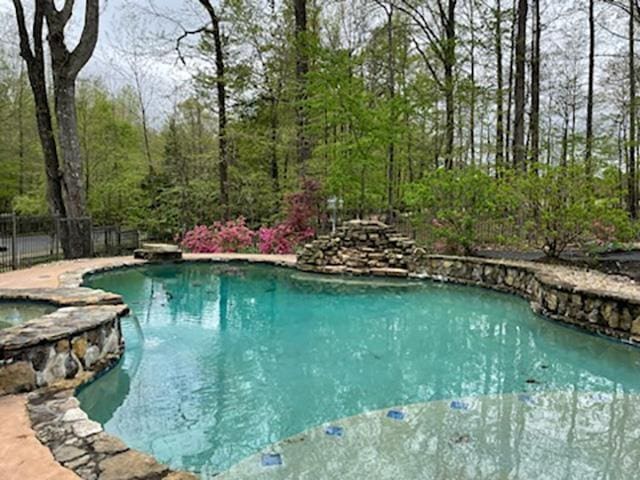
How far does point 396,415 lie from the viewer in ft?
11.7

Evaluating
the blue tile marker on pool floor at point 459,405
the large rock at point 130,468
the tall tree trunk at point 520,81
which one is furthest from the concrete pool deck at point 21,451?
A: the tall tree trunk at point 520,81

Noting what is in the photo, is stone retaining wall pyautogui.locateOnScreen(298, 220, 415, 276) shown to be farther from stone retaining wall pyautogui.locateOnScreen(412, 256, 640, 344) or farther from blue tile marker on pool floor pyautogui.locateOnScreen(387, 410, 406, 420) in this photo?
blue tile marker on pool floor pyautogui.locateOnScreen(387, 410, 406, 420)

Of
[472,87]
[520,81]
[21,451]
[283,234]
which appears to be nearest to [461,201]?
[520,81]

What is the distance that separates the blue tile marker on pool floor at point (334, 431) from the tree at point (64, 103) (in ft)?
32.5

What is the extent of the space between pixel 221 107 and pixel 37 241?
685 centimetres

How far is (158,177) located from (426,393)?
16368 mm

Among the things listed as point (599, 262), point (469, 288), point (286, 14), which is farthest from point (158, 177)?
point (599, 262)

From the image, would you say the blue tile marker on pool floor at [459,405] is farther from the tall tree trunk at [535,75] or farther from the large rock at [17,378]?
the tall tree trunk at [535,75]

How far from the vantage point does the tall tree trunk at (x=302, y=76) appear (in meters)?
13.1

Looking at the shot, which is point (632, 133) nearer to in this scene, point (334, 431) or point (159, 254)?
point (159, 254)

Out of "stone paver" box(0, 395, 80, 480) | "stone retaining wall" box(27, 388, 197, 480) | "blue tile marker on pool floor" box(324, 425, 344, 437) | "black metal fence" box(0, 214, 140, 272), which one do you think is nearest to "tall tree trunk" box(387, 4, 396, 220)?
"black metal fence" box(0, 214, 140, 272)

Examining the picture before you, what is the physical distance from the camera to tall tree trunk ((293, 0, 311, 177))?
1313 cm

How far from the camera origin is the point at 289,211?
13.0m

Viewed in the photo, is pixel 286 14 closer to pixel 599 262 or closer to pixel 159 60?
pixel 159 60
